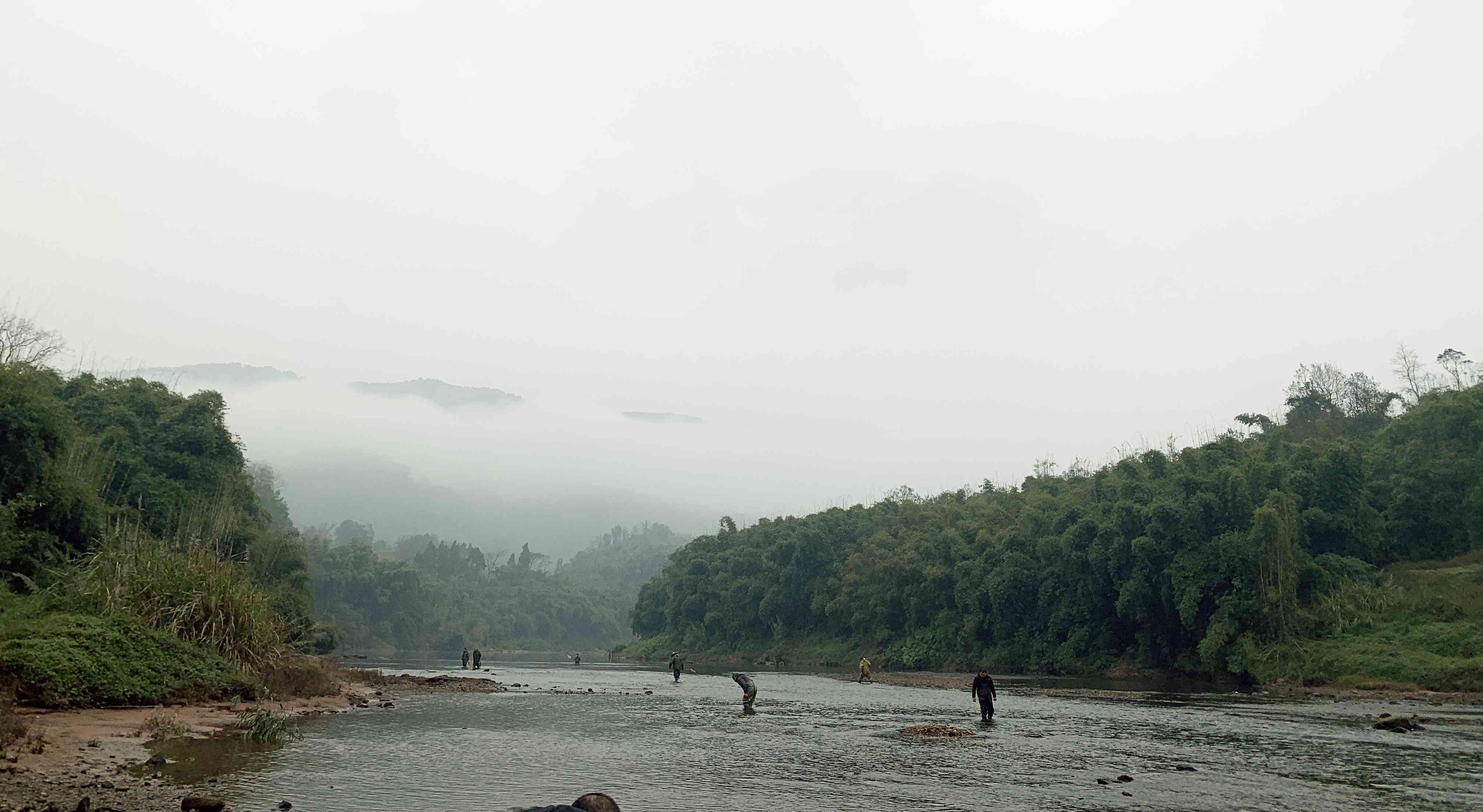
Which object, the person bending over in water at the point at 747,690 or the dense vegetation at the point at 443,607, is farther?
the dense vegetation at the point at 443,607

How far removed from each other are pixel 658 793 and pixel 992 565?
62.3m

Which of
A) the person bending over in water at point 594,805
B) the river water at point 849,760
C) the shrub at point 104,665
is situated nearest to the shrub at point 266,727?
the river water at point 849,760

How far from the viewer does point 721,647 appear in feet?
366

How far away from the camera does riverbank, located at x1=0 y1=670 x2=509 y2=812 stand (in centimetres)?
1323

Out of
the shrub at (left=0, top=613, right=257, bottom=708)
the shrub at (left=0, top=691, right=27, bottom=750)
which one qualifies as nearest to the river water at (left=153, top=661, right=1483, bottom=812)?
the shrub at (left=0, top=691, right=27, bottom=750)

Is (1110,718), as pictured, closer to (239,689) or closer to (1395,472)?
(239,689)

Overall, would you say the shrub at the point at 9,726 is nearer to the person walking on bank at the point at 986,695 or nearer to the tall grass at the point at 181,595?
the tall grass at the point at 181,595

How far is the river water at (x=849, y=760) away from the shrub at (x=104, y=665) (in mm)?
3522

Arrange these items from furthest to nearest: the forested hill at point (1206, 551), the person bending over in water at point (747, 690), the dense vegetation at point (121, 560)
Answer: the forested hill at point (1206, 551) → the person bending over in water at point (747, 690) → the dense vegetation at point (121, 560)

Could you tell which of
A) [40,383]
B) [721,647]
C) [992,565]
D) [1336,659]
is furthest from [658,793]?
[721,647]

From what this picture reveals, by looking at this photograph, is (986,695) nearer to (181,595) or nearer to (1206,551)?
(181,595)

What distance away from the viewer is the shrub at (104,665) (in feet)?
70.4

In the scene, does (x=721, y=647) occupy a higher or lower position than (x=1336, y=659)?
lower

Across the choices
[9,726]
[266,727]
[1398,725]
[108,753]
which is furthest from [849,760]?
[1398,725]
